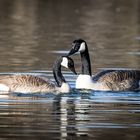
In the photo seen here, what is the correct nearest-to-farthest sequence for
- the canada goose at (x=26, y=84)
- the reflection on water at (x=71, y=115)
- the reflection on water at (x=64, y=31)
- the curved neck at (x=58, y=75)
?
the reflection on water at (x=71, y=115) → the canada goose at (x=26, y=84) → the curved neck at (x=58, y=75) → the reflection on water at (x=64, y=31)

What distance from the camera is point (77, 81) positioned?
20.5 m

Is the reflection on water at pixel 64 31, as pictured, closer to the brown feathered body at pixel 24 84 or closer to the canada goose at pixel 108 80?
the canada goose at pixel 108 80

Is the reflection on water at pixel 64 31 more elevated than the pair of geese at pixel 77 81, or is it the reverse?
the reflection on water at pixel 64 31

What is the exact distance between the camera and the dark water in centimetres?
1470

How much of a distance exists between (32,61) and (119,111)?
8787 millimetres

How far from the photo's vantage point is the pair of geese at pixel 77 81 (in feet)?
63.5

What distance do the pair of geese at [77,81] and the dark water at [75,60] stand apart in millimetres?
275

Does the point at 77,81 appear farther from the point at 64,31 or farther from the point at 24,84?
the point at 64,31

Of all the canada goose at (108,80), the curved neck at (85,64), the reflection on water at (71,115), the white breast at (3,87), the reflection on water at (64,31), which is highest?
the reflection on water at (64,31)

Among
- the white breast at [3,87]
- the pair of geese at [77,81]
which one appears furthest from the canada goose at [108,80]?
the white breast at [3,87]

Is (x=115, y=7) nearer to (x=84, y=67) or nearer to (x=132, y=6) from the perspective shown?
(x=132, y=6)

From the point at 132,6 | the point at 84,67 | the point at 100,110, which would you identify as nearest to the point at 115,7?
the point at 132,6

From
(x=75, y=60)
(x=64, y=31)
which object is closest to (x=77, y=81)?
(x=75, y=60)

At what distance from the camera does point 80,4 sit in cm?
6381
